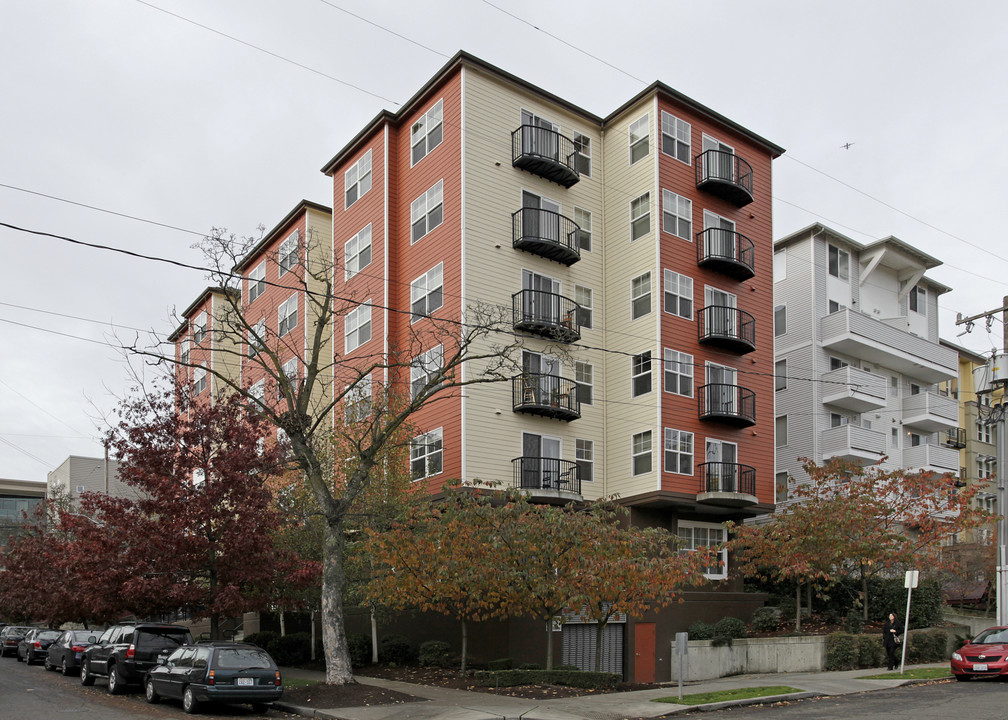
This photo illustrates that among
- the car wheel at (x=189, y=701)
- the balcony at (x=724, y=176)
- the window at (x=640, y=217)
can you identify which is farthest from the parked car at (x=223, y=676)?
the balcony at (x=724, y=176)

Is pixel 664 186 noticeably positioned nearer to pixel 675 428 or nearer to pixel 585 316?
pixel 585 316

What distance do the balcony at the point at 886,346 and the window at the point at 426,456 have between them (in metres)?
20.3

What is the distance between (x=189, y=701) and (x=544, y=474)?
1488 centimetres

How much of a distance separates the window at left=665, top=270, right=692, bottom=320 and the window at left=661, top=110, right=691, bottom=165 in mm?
4536

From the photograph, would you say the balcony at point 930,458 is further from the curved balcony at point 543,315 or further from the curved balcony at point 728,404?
the curved balcony at point 543,315

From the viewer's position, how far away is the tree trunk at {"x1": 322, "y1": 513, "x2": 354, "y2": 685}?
22719mm

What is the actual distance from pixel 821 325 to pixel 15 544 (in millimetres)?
37724

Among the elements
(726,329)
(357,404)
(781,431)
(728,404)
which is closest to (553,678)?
(357,404)

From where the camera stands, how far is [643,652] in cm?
3162

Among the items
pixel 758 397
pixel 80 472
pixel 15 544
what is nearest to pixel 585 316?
pixel 758 397

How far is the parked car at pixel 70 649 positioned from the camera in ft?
103

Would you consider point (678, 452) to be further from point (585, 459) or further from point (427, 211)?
point (427, 211)

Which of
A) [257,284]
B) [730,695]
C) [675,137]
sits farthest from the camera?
[257,284]

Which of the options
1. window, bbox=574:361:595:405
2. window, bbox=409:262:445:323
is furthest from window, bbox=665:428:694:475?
window, bbox=409:262:445:323
